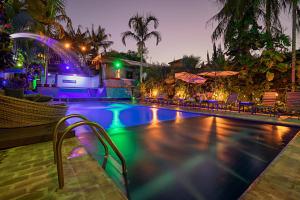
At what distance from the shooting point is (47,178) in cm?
231

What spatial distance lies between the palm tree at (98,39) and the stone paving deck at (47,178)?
28557 mm

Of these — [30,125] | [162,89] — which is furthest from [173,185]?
[162,89]

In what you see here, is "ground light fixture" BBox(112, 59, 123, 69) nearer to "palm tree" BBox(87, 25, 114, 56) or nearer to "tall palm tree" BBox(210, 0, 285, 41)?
"palm tree" BBox(87, 25, 114, 56)

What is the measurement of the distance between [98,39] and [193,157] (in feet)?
97.4

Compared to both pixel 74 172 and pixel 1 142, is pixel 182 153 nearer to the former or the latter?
pixel 74 172

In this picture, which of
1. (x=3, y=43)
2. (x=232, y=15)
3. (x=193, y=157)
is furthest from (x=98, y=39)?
(x=193, y=157)

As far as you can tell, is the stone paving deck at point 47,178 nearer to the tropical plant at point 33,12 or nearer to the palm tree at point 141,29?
the tropical plant at point 33,12

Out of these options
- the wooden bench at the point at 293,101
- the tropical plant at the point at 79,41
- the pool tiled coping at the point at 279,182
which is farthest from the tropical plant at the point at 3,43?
the tropical plant at the point at 79,41

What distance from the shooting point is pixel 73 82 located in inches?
963

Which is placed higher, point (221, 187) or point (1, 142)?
point (1, 142)

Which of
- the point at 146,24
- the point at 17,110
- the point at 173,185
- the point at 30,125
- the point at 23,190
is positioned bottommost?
the point at 173,185

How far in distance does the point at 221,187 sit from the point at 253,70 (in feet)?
37.1

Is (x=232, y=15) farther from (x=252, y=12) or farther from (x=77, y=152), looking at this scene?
(x=77, y=152)

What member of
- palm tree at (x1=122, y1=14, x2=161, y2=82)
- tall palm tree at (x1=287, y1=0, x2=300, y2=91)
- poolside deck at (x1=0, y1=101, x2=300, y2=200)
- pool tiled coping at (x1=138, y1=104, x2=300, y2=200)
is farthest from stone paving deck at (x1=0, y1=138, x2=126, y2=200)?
palm tree at (x1=122, y1=14, x2=161, y2=82)
